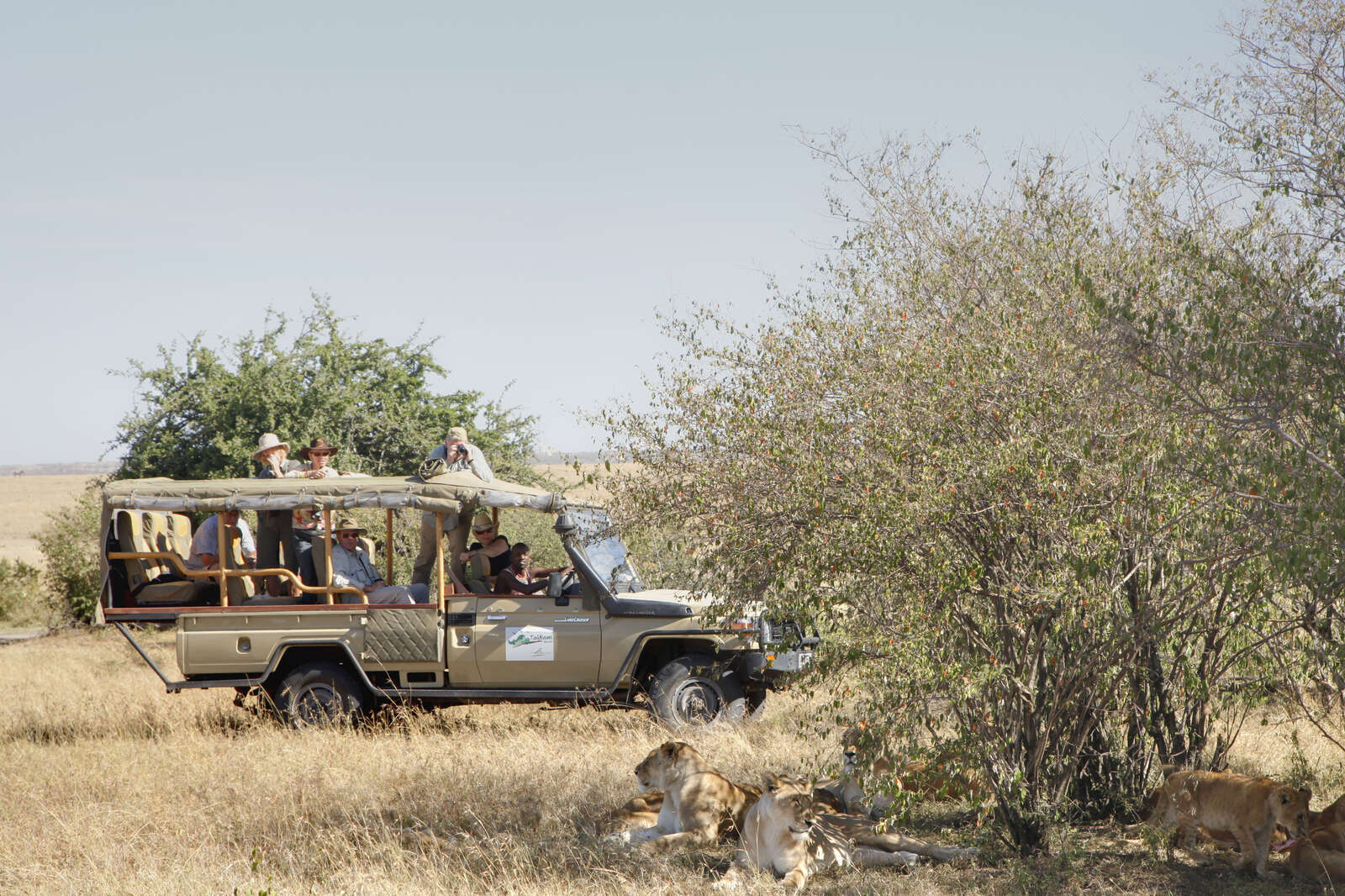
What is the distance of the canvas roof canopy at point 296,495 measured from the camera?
26.4 ft

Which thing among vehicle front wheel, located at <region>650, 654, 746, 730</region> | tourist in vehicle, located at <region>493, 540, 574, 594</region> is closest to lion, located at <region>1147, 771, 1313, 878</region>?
vehicle front wheel, located at <region>650, 654, 746, 730</region>

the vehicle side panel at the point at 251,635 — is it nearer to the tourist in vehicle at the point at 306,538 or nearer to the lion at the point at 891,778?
the tourist in vehicle at the point at 306,538

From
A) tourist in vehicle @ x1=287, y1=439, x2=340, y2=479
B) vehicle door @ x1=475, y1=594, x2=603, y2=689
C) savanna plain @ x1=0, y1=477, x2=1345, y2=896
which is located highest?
tourist in vehicle @ x1=287, y1=439, x2=340, y2=479

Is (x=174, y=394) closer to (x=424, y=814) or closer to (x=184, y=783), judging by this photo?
(x=184, y=783)

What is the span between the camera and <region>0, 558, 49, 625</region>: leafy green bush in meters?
21.7

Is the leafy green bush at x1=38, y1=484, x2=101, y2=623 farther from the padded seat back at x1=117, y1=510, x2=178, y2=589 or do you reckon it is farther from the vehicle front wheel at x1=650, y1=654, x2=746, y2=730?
the vehicle front wheel at x1=650, y1=654, x2=746, y2=730

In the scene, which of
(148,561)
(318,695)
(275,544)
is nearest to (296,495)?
(275,544)

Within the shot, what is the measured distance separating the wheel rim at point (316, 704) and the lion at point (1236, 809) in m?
5.62

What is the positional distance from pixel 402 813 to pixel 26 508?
8524 centimetres

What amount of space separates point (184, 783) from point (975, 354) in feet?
16.8

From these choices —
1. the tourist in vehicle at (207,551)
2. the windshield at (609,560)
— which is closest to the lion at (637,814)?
the windshield at (609,560)

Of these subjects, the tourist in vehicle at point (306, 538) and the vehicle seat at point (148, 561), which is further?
the tourist in vehicle at point (306, 538)

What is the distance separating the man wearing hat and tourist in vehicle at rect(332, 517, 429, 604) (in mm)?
217

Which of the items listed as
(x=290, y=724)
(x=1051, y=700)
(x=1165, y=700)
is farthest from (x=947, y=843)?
(x=290, y=724)
